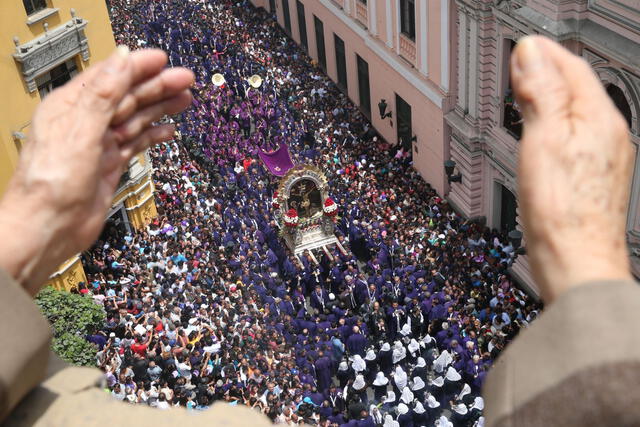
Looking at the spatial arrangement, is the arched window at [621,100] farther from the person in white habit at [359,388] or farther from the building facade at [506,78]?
the person in white habit at [359,388]

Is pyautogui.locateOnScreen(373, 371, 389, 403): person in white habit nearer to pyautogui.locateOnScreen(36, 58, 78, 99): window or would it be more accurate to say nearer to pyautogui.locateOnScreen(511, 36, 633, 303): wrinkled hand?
pyautogui.locateOnScreen(36, 58, 78, 99): window

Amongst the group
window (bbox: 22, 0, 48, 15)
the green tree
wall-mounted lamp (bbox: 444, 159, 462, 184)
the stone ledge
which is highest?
window (bbox: 22, 0, 48, 15)

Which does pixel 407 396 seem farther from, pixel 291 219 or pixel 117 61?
pixel 117 61

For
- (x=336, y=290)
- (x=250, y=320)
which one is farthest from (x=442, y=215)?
(x=250, y=320)

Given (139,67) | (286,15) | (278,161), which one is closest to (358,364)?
(278,161)

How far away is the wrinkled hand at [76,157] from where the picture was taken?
2539 millimetres

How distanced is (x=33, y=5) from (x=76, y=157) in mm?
22528

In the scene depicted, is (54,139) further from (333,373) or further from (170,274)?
(170,274)

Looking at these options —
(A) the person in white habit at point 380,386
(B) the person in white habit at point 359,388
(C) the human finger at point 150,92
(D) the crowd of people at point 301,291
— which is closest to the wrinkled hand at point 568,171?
(C) the human finger at point 150,92

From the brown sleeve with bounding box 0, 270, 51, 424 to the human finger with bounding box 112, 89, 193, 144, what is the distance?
84 cm

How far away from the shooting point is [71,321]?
20719mm

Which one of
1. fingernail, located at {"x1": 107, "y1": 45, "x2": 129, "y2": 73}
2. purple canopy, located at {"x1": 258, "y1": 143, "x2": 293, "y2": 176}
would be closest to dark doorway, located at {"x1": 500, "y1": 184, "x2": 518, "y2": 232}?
purple canopy, located at {"x1": 258, "y1": 143, "x2": 293, "y2": 176}

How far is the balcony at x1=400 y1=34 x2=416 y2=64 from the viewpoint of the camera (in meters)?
29.5

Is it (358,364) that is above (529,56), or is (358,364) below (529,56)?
below
